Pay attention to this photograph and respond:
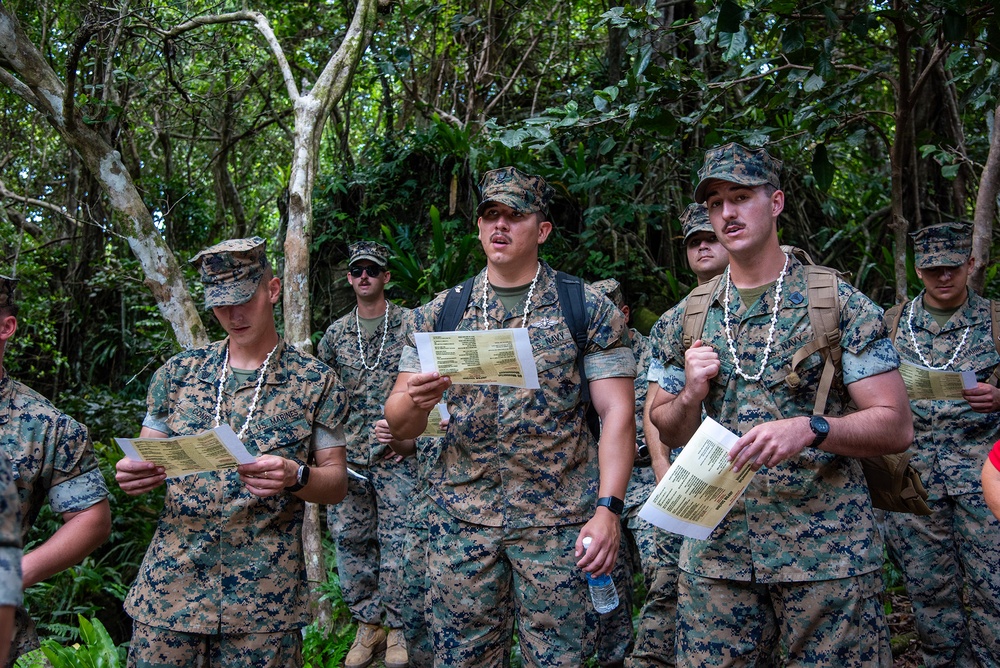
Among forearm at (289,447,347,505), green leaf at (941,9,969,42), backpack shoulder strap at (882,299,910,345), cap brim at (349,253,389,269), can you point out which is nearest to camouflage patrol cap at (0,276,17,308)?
forearm at (289,447,347,505)

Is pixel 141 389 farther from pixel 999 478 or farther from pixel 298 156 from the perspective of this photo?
pixel 999 478

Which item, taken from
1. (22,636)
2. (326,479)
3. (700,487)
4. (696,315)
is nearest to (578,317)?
(696,315)

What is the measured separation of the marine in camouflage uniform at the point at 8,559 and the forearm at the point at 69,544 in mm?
1809

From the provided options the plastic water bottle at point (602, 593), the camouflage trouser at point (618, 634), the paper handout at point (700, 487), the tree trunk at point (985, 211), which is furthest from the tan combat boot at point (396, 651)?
the tree trunk at point (985, 211)

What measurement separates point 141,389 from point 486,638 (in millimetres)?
7922

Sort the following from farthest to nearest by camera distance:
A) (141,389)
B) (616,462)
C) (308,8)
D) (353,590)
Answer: (308,8) → (141,389) → (353,590) → (616,462)

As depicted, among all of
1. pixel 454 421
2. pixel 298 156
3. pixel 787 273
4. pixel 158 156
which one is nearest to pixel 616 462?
pixel 454 421

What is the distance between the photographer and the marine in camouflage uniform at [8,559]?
130cm

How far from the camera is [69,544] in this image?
10.2ft

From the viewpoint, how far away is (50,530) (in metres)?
7.75

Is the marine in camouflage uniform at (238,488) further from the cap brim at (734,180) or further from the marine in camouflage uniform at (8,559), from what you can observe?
the marine in camouflage uniform at (8,559)

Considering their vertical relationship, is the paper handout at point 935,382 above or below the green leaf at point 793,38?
below

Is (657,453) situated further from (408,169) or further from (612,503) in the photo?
(408,169)

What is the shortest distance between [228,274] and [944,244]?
13.8 feet
